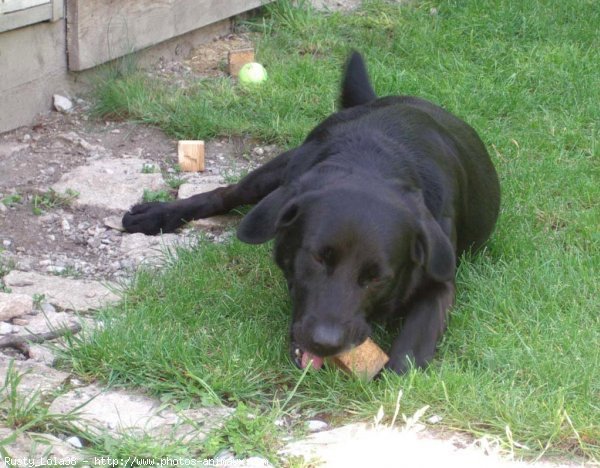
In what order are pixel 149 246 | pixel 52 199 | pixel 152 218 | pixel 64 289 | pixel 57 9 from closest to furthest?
pixel 64 289, pixel 149 246, pixel 152 218, pixel 52 199, pixel 57 9

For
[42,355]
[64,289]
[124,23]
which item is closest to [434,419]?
[42,355]

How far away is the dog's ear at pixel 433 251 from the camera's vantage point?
3.19 metres

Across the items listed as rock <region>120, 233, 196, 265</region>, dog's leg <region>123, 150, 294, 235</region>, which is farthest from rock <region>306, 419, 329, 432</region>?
dog's leg <region>123, 150, 294, 235</region>

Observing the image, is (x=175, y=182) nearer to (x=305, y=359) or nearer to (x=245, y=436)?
(x=305, y=359)

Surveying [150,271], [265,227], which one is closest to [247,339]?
[265,227]

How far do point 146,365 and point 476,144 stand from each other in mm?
1897

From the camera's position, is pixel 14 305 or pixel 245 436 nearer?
pixel 245 436

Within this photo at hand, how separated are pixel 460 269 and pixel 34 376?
1.71m

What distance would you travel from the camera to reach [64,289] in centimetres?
379

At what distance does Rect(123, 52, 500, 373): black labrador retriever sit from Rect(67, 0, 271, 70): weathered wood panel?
6.66ft

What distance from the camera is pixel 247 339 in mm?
3346

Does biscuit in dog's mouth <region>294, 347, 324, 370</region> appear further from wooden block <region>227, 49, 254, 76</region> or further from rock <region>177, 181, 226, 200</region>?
wooden block <region>227, 49, 254, 76</region>

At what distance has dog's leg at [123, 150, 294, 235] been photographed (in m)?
4.45

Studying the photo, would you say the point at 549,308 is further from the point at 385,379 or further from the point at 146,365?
the point at 146,365
